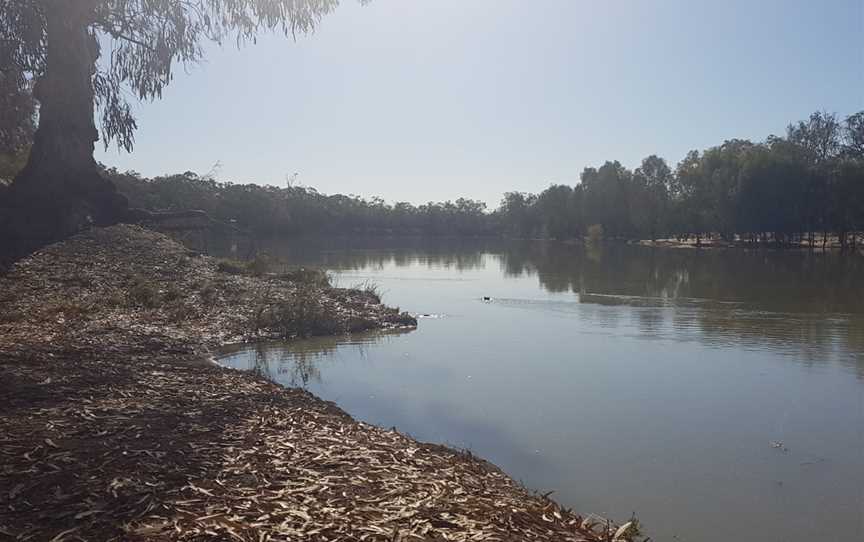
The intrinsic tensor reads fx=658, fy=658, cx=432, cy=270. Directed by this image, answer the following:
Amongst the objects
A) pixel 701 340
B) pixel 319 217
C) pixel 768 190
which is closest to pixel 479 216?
pixel 319 217

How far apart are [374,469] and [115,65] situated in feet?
36.5

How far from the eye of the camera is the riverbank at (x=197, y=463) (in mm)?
3387

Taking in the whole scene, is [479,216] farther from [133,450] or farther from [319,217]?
[133,450]

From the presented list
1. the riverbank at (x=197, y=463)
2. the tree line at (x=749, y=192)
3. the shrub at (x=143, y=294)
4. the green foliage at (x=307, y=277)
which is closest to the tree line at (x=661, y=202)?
the tree line at (x=749, y=192)

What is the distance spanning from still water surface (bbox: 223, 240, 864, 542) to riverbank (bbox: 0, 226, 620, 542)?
1218 millimetres

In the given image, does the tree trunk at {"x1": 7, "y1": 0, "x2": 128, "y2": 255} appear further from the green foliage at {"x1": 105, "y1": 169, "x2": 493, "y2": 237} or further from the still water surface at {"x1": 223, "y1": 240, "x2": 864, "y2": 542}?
the green foliage at {"x1": 105, "y1": 169, "x2": 493, "y2": 237}

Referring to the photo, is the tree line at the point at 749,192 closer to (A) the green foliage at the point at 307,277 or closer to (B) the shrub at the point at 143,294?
(A) the green foliage at the point at 307,277

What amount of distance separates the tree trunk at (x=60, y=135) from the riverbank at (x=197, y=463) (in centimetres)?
194

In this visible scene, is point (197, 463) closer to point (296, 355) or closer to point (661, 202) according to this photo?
point (296, 355)

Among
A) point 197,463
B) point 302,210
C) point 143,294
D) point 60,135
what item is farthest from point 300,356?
point 302,210

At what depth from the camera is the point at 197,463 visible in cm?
429

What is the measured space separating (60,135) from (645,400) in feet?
33.0

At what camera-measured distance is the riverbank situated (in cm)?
339

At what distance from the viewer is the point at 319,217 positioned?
4198 inches
